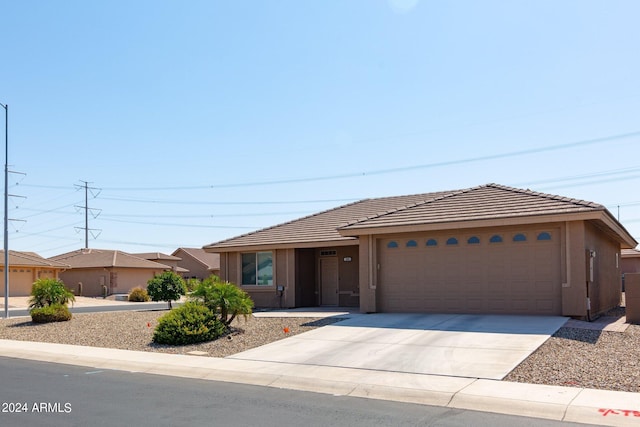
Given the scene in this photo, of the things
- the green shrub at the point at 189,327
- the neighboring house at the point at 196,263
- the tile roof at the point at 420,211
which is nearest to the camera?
the green shrub at the point at 189,327

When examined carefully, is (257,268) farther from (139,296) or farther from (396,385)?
(139,296)

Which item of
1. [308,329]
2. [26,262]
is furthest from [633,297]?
[26,262]

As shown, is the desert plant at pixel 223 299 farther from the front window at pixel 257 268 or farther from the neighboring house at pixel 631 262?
the neighboring house at pixel 631 262

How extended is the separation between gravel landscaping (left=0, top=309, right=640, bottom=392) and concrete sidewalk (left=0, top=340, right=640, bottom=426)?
32.2 inches

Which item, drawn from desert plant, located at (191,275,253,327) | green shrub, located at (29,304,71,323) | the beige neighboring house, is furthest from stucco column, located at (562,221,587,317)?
the beige neighboring house

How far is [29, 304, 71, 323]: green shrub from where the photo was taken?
23578mm

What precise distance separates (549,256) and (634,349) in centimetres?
449

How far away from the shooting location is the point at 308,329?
17.7 meters

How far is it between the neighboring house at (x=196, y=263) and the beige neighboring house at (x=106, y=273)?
11.9m

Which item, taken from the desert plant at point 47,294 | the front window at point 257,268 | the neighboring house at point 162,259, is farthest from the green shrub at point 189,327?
the neighboring house at point 162,259

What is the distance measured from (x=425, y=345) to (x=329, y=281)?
12.1 meters

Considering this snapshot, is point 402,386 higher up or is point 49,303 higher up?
point 49,303

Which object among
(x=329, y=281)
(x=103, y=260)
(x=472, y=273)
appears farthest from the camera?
(x=103, y=260)

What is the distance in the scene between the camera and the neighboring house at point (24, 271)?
47.8 meters
